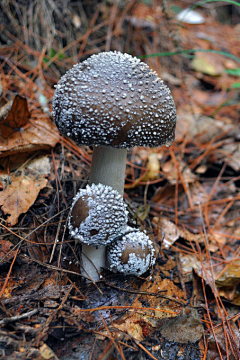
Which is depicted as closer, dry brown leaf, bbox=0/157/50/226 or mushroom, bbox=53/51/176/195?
mushroom, bbox=53/51/176/195

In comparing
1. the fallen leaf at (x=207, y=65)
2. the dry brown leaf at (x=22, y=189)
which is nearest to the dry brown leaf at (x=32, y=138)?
the dry brown leaf at (x=22, y=189)

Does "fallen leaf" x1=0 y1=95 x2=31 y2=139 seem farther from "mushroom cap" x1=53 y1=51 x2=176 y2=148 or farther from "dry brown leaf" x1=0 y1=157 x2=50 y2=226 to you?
"mushroom cap" x1=53 y1=51 x2=176 y2=148

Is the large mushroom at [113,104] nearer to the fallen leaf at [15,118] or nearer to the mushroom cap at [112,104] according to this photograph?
the mushroom cap at [112,104]

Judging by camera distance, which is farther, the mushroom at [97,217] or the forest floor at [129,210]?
the mushroom at [97,217]

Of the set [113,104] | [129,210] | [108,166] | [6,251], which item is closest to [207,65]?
[129,210]

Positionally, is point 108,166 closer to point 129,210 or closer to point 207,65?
point 129,210

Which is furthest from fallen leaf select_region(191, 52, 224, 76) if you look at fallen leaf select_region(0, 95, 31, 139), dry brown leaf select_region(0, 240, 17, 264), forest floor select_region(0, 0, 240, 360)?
dry brown leaf select_region(0, 240, 17, 264)

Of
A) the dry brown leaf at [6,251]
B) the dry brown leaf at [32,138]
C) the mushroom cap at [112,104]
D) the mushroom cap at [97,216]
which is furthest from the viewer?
the dry brown leaf at [32,138]
